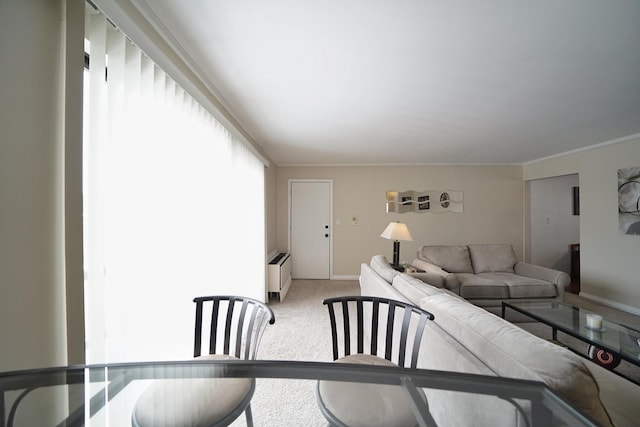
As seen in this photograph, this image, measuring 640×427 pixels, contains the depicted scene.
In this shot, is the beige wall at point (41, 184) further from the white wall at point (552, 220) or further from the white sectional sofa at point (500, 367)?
the white wall at point (552, 220)

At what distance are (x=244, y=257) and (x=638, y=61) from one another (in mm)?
3501

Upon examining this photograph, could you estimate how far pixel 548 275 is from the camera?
296 centimetres

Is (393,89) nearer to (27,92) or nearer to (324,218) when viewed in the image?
(27,92)

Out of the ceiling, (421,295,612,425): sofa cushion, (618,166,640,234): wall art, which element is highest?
the ceiling

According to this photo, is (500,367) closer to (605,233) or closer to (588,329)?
(588,329)

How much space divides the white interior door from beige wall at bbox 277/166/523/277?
5.7 inches

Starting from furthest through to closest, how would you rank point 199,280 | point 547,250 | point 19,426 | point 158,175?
point 547,250 < point 199,280 < point 158,175 < point 19,426

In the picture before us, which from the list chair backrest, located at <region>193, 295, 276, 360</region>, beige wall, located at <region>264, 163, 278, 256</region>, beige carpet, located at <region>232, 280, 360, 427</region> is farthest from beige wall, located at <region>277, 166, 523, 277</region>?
chair backrest, located at <region>193, 295, 276, 360</region>

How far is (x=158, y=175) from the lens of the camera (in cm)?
126

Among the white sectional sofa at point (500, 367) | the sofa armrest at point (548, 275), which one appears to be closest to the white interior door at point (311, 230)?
the sofa armrest at point (548, 275)

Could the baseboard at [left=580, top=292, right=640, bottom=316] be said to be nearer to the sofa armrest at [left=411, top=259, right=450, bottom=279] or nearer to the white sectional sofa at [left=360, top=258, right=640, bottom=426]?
the sofa armrest at [left=411, top=259, right=450, bottom=279]

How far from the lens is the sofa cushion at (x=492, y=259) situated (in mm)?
3502

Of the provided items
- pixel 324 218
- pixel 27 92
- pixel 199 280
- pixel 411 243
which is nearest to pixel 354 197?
pixel 324 218

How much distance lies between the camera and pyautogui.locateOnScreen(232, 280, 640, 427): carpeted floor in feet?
2.38
